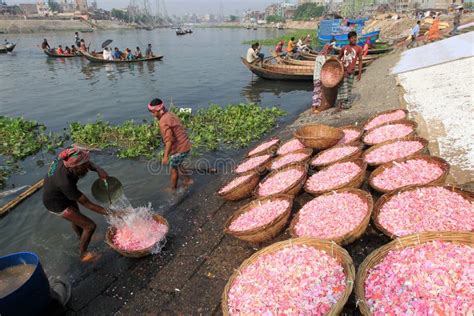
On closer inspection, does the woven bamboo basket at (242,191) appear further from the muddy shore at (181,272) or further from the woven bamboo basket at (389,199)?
the woven bamboo basket at (389,199)

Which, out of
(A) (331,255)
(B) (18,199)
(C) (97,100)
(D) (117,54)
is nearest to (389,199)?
(A) (331,255)

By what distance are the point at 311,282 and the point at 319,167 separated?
3464 mm

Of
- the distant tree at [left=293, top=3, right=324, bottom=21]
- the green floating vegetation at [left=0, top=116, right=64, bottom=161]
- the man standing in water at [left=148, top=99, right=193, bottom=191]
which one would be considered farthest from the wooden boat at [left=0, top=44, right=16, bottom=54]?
the distant tree at [left=293, top=3, right=324, bottom=21]

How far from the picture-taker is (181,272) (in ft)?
16.6

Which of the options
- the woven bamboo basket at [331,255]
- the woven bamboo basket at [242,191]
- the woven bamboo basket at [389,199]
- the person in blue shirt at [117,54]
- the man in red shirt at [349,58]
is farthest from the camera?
the person in blue shirt at [117,54]

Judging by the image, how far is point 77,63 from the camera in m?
34.4

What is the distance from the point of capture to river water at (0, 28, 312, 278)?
6.89 metres

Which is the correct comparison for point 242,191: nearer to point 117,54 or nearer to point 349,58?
point 349,58

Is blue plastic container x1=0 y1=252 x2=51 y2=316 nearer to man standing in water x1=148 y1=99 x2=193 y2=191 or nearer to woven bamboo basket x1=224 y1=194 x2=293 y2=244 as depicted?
woven bamboo basket x1=224 y1=194 x2=293 y2=244

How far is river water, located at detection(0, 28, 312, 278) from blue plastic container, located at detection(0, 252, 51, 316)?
1460 mm

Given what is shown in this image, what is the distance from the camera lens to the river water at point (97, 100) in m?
6.89

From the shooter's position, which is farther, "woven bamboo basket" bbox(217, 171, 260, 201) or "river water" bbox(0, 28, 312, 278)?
"river water" bbox(0, 28, 312, 278)

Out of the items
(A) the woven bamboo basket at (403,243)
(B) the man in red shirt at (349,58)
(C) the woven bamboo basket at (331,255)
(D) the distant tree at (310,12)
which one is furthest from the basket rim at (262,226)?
(D) the distant tree at (310,12)

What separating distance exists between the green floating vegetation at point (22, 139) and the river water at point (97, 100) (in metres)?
0.59
